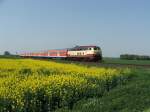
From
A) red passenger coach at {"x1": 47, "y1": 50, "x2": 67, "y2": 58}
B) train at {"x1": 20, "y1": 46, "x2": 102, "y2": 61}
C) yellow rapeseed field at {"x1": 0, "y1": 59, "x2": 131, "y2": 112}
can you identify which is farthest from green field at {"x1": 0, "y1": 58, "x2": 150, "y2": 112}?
red passenger coach at {"x1": 47, "y1": 50, "x2": 67, "y2": 58}

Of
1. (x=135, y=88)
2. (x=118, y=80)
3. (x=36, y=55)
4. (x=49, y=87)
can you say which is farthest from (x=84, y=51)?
(x=49, y=87)

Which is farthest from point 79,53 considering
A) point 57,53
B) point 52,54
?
point 52,54

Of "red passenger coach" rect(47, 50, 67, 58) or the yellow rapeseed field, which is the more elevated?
"red passenger coach" rect(47, 50, 67, 58)

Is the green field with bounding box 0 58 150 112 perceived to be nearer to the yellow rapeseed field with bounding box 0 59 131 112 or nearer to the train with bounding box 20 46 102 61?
the yellow rapeseed field with bounding box 0 59 131 112

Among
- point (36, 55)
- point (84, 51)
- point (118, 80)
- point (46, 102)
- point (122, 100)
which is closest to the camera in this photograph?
point (46, 102)

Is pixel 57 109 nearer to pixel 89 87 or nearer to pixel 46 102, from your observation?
pixel 46 102

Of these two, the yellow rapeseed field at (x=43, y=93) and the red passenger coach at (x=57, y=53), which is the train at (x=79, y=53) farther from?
the yellow rapeseed field at (x=43, y=93)

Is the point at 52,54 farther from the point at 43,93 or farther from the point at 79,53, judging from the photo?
the point at 43,93

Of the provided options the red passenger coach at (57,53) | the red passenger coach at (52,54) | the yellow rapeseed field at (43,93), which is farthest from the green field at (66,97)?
the red passenger coach at (52,54)

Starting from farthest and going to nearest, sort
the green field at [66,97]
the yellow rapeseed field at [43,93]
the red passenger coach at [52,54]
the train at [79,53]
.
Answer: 1. the red passenger coach at [52,54]
2. the train at [79,53]
3. the green field at [66,97]
4. the yellow rapeseed field at [43,93]

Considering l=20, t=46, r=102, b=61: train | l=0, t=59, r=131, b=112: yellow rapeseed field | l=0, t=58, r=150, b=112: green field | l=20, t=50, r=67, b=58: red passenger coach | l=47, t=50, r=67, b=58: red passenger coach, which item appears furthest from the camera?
l=20, t=50, r=67, b=58: red passenger coach

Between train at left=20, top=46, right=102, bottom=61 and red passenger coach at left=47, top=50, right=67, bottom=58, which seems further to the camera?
red passenger coach at left=47, top=50, right=67, bottom=58

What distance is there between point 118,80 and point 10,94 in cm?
1297

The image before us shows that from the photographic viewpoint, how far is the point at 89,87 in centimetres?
2352
